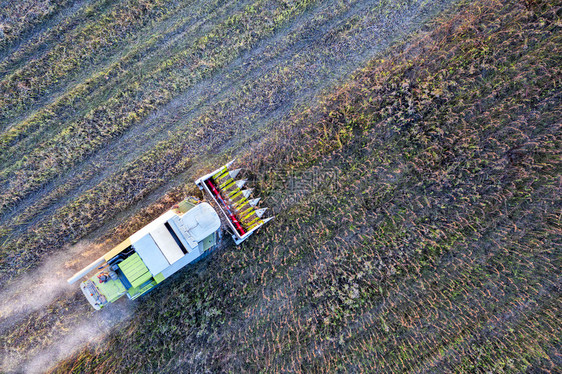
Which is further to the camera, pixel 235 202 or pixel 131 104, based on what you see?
pixel 131 104

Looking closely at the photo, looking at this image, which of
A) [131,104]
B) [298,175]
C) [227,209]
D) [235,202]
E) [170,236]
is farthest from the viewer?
[131,104]

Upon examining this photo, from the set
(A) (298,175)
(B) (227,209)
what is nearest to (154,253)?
(B) (227,209)

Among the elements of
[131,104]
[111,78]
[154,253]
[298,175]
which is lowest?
[298,175]

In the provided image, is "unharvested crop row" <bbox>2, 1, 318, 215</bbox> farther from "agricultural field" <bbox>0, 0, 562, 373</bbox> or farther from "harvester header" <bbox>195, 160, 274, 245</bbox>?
"harvester header" <bbox>195, 160, 274, 245</bbox>

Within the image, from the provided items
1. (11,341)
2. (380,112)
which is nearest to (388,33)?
(380,112)

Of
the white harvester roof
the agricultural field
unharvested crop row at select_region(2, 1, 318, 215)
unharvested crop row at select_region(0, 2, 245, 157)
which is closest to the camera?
the white harvester roof

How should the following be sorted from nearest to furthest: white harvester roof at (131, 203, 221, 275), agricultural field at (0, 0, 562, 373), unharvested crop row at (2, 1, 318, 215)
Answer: white harvester roof at (131, 203, 221, 275)
agricultural field at (0, 0, 562, 373)
unharvested crop row at (2, 1, 318, 215)

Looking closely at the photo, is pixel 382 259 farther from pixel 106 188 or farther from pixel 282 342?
pixel 106 188

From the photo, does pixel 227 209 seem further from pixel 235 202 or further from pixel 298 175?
pixel 298 175

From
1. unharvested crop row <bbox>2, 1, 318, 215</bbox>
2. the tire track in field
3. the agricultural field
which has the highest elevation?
the tire track in field

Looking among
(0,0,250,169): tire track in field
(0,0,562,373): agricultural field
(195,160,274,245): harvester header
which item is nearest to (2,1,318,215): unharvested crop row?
(0,0,562,373): agricultural field
